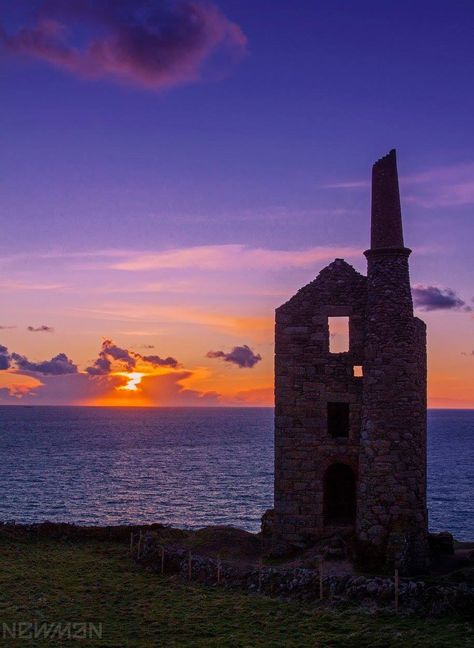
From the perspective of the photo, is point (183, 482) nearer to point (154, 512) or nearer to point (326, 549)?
point (154, 512)

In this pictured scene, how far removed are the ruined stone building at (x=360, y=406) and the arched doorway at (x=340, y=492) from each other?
0.14ft

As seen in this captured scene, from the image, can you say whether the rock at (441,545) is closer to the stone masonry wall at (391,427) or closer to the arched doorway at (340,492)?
the stone masonry wall at (391,427)

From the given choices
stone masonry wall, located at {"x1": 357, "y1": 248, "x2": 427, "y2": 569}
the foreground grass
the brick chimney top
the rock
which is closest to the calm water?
the rock

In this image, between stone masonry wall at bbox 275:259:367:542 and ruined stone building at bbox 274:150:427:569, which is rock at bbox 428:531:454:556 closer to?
ruined stone building at bbox 274:150:427:569

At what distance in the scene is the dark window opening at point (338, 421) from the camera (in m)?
30.2

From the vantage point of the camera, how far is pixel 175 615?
69.5ft

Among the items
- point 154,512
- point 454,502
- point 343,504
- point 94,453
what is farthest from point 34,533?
point 94,453

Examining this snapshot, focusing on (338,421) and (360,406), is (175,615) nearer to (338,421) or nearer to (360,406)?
(360,406)

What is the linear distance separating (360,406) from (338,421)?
2508mm

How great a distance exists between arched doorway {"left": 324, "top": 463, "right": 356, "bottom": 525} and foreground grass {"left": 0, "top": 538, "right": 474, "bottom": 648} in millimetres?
7428

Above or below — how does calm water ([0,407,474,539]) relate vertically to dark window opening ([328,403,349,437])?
below

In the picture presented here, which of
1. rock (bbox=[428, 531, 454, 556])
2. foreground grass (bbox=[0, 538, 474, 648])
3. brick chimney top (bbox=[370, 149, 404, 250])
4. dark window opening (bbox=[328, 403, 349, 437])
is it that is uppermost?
brick chimney top (bbox=[370, 149, 404, 250])

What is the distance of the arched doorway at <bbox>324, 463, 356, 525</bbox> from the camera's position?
2956 cm

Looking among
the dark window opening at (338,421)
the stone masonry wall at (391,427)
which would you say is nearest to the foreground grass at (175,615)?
the stone masonry wall at (391,427)
